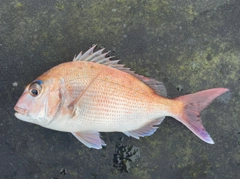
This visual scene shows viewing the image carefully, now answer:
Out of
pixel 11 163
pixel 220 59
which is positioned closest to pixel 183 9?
pixel 220 59

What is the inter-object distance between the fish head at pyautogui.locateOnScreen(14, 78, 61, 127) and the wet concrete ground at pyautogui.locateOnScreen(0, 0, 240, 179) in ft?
1.57

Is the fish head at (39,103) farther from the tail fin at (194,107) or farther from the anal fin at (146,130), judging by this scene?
the tail fin at (194,107)

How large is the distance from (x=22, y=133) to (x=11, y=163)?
0.28 meters

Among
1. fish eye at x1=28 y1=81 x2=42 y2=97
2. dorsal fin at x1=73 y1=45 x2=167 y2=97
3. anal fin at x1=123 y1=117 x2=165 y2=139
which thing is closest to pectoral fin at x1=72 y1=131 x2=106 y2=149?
anal fin at x1=123 y1=117 x2=165 y2=139

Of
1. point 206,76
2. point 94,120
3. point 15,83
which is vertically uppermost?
point 15,83

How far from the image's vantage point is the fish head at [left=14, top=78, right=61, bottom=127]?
7.63 ft

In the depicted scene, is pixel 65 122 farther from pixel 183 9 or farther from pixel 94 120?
pixel 183 9

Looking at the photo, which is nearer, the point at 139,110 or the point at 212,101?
the point at 139,110

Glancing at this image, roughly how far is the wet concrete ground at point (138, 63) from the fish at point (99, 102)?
0.88 ft

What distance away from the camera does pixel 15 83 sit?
2.80m

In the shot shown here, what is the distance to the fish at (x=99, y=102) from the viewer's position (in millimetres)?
2342

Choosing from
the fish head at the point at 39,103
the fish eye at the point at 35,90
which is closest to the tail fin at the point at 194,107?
the fish head at the point at 39,103

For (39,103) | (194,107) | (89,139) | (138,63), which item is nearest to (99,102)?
(89,139)

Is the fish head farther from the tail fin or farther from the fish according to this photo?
the tail fin
